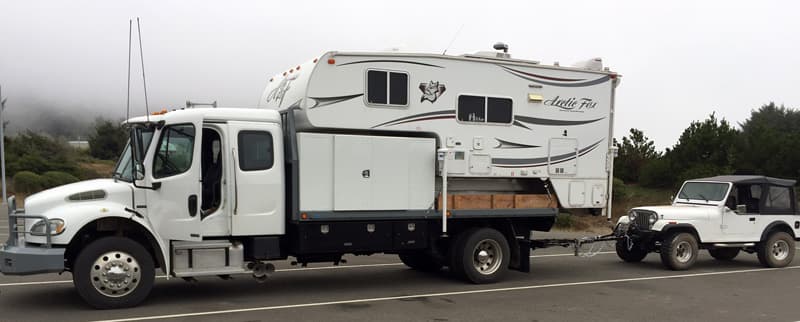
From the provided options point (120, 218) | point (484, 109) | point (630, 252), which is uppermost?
point (484, 109)

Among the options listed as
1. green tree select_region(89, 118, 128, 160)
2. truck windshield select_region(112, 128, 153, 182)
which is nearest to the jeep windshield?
truck windshield select_region(112, 128, 153, 182)

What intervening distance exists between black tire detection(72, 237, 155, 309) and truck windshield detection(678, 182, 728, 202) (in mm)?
11225

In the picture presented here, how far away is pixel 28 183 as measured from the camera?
128 feet

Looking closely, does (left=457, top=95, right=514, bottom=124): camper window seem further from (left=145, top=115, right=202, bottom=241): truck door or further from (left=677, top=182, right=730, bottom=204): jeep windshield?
(left=677, top=182, right=730, bottom=204): jeep windshield

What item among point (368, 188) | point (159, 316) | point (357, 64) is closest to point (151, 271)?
point (159, 316)

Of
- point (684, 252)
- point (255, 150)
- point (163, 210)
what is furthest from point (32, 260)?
point (684, 252)

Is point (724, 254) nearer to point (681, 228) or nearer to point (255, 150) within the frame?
point (681, 228)

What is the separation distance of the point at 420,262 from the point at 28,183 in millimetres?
34769

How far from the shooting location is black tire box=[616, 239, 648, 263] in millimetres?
13930

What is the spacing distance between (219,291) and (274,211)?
174 cm

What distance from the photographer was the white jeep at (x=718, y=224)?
13.2 metres

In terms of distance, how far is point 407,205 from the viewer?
10.3 metres

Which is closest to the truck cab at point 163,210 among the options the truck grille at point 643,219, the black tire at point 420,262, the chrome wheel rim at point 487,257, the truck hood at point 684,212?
the chrome wheel rim at point 487,257

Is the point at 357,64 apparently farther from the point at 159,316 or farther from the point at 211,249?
the point at 159,316
